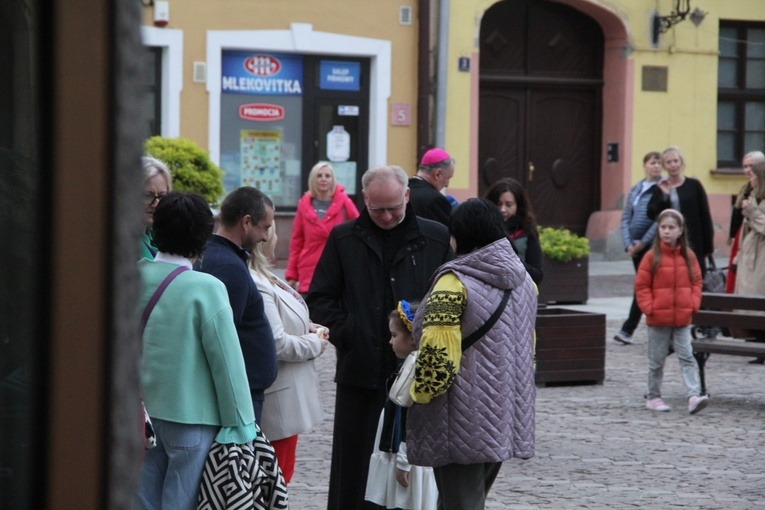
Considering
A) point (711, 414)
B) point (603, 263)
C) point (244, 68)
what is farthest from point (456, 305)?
point (603, 263)

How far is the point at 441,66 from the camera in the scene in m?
19.3

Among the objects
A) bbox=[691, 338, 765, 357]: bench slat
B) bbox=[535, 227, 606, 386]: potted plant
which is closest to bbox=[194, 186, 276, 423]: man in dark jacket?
bbox=[535, 227, 606, 386]: potted plant

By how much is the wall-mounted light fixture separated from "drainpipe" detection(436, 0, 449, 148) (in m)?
3.65

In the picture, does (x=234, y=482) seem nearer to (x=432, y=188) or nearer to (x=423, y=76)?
(x=432, y=188)

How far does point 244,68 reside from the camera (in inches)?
724

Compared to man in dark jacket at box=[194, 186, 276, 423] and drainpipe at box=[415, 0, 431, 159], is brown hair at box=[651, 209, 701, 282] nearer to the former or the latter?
man in dark jacket at box=[194, 186, 276, 423]

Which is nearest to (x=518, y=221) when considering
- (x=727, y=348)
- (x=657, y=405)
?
(x=657, y=405)

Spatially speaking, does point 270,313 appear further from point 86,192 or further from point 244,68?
point 244,68

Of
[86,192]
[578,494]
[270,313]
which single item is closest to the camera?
[86,192]

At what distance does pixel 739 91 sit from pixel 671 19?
2127 mm

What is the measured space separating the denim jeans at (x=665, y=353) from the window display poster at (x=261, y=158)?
10348mm

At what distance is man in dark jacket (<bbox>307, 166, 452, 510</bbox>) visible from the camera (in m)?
5.39

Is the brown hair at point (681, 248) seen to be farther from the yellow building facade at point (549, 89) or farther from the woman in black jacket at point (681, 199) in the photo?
the yellow building facade at point (549, 89)

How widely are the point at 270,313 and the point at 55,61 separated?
391 cm
